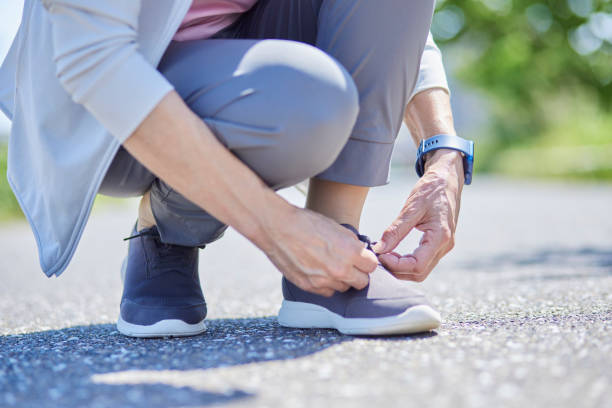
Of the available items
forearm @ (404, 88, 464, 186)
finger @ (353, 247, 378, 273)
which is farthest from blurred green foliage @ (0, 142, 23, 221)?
finger @ (353, 247, 378, 273)

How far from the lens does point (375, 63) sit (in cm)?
138

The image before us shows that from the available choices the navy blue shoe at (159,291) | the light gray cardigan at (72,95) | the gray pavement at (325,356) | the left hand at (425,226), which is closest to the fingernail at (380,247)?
the left hand at (425,226)

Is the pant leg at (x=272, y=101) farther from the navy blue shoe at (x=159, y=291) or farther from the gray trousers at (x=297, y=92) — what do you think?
the navy blue shoe at (x=159, y=291)

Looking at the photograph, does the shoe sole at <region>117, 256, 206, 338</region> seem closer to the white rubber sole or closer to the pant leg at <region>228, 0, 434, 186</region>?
the white rubber sole

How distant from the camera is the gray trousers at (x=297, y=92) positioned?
1188 mm

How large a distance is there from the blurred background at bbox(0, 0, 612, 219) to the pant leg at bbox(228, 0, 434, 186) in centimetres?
1290

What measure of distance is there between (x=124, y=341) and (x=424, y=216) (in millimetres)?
718

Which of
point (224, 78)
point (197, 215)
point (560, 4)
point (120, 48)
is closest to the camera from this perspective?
point (120, 48)

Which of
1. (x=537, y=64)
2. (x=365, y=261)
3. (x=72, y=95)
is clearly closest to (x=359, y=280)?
(x=365, y=261)

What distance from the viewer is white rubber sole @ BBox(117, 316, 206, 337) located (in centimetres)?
140

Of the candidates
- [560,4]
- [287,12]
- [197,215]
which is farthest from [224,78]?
[560,4]

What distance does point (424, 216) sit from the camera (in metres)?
1.42

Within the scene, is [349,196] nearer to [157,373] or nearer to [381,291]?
[381,291]

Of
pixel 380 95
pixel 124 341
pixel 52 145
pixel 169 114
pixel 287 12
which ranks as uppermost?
pixel 287 12
